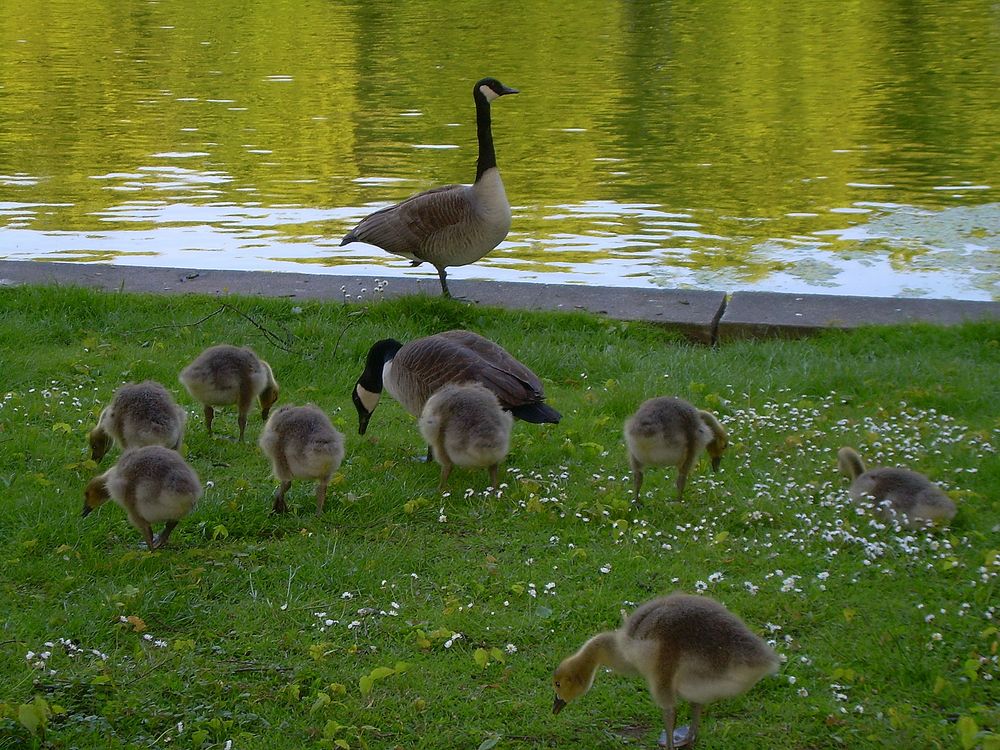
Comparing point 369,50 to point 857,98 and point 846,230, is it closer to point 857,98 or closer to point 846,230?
point 857,98

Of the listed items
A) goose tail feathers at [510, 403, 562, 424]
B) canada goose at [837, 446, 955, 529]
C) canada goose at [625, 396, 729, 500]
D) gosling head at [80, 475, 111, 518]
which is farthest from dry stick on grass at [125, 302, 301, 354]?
canada goose at [837, 446, 955, 529]

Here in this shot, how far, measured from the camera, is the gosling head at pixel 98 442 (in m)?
6.64

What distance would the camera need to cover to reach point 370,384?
725 centimetres

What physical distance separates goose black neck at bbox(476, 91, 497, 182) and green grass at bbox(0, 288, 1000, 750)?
2055mm

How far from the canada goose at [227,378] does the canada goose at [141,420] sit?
0.35m

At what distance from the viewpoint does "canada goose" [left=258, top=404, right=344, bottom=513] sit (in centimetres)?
592

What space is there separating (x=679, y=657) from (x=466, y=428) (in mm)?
2245

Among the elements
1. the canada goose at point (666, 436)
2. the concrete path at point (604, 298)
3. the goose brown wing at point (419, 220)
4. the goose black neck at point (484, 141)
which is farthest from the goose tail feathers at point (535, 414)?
the goose black neck at point (484, 141)

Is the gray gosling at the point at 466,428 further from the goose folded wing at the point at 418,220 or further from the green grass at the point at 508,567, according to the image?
the goose folded wing at the point at 418,220

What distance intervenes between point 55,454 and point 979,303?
22.1 ft

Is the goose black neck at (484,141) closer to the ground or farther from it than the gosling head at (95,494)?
farther from it

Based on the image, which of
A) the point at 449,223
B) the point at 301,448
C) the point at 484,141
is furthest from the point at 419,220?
the point at 301,448

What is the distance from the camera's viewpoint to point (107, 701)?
4484 millimetres

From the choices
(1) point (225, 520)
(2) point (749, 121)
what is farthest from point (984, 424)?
(2) point (749, 121)
